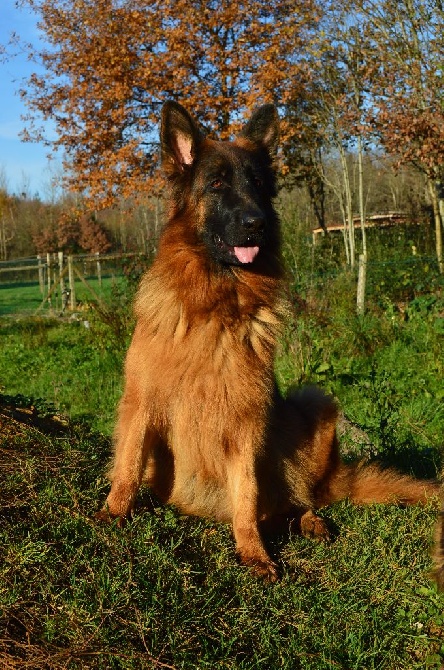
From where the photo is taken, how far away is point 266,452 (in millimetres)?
3906

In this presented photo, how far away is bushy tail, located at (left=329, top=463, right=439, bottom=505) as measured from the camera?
14.5ft

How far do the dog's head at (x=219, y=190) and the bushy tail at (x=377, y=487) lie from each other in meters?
1.82

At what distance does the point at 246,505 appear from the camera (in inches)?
144

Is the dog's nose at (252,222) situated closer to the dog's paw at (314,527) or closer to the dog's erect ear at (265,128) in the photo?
the dog's erect ear at (265,128)

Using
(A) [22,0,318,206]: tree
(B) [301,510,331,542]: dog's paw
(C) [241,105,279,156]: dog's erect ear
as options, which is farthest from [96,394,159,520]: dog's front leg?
(A) [22,0,318,206]: tree

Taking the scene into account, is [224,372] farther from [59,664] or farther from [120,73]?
[120,73]

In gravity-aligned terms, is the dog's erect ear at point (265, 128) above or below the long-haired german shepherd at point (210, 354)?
above

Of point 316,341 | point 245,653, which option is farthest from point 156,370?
point 316,341

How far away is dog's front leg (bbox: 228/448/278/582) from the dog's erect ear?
2.12 m

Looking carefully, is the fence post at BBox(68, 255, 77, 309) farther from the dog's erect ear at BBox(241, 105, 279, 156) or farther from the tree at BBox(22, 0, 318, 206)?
the dog's erect ear at BBox(241, 105, 279, 156)

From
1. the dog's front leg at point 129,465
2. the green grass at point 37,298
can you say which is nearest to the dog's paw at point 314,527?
the dog's front leg at point 129,465

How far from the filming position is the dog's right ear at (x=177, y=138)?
3771mm

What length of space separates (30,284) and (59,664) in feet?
114

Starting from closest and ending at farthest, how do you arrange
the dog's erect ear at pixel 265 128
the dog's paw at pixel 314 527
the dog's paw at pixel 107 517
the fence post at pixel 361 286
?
the dog's paw at pixel 107 517
the dog's paw at pixel 314 527
the dog's erect ear at pixel 265 128
the fence post at pixel 361 286
